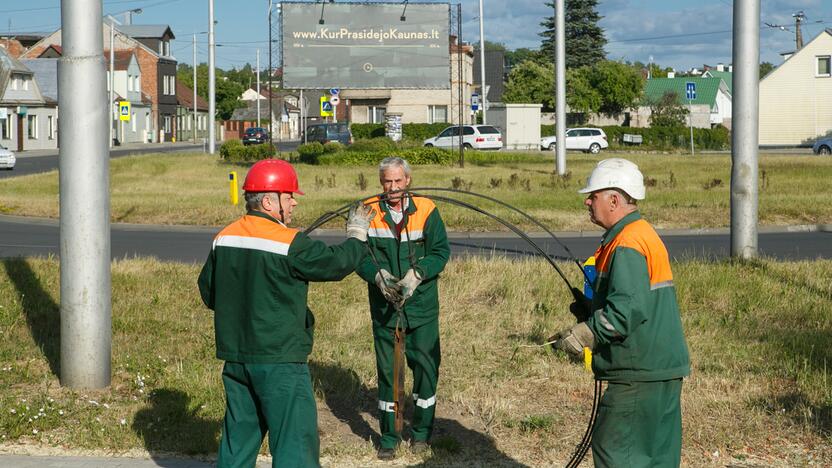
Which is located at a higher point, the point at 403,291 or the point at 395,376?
the point at 403,291

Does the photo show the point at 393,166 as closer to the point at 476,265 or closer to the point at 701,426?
the point at 701,426

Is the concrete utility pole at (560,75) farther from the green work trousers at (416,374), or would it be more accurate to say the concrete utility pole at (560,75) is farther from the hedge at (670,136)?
the hedge at (670,136)

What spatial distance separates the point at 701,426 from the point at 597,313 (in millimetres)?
2802

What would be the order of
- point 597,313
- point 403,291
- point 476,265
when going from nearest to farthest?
point 597,313, point 403,291, point 476,265

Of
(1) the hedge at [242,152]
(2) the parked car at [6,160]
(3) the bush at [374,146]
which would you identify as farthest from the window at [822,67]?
(2) the parked car at [6,160]

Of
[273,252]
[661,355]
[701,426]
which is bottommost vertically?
[701,426]

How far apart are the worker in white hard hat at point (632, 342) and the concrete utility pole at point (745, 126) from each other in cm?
805

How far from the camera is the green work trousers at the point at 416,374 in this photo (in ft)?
22.2

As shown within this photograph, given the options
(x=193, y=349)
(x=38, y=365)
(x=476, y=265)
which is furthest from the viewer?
(x=476, y=265)

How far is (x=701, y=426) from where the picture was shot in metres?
7.14

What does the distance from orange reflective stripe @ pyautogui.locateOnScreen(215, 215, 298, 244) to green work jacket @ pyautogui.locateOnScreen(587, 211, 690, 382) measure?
1430mm

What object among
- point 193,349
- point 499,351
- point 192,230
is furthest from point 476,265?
point 192,230

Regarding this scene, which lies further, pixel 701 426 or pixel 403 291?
pixel 701 426

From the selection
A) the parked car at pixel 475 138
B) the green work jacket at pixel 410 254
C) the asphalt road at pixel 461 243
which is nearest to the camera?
the green work jacket at pixel 410 254
